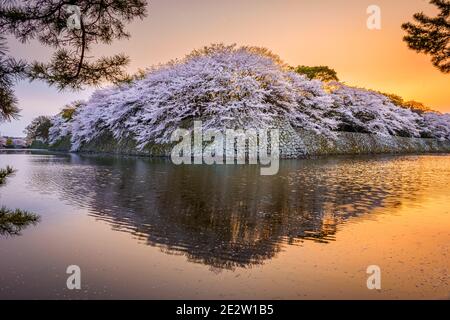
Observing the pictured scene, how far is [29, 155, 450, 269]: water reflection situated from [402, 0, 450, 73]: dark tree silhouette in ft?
11.6

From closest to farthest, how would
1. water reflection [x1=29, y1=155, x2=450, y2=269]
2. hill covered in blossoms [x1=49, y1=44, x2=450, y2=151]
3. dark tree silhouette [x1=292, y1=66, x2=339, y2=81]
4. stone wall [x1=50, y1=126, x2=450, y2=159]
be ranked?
1. water reflection [x1=29, y1=155, x2=450, y2=269]
2. hill covered in blossoms [x1=49, y1=44, x2=450, y2=151]
3. stone wall [x1=50, y1=126, x2=450, y2=159]
4. dark tree silhouette [x1=292, y1=66, x2=339, y2=81]

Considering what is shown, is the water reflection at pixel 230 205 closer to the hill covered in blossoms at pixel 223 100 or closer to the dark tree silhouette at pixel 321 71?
the hill covered in blossoms at pixel 223 100

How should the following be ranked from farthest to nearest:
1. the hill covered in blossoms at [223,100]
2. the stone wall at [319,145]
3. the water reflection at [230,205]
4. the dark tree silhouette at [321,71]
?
the dark tree silhouette at [321,71] → the stone wall at [319,145] → the hill covered in blossoms at [223,100] → the water reflection at [230,205]

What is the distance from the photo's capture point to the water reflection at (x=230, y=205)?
624 cm

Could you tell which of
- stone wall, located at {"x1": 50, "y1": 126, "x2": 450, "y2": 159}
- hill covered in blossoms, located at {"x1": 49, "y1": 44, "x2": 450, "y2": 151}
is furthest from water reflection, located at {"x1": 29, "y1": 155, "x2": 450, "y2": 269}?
stone wall, located at {"x1": 50, "y1": 126, "x2": 450, "y2": 159}

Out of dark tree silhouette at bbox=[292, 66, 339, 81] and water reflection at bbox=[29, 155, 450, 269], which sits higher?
dark tree silhouette at bbox=[292, 66, 339, 81]

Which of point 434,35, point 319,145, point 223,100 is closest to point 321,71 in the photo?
point 319,145

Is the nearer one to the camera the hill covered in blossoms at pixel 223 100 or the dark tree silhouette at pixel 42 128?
the hill covered in blossoms at pixel 223 100

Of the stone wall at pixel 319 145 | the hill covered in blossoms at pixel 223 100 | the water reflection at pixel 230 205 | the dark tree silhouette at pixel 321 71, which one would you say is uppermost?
the dark tree silhouette at pixel 321 71

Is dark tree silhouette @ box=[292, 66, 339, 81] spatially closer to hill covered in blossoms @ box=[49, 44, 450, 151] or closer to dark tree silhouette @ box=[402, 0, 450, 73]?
hill covered in blossoms @ box=[49, 44, 450, 151]

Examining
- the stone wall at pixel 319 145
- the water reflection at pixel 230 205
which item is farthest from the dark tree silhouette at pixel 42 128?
the water reflection at pixel 230 205

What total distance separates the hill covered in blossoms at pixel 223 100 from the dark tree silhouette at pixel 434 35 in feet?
63.5

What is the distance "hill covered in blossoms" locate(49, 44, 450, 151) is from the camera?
28.9 metres

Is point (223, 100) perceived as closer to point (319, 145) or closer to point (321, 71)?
point (319, 145)
